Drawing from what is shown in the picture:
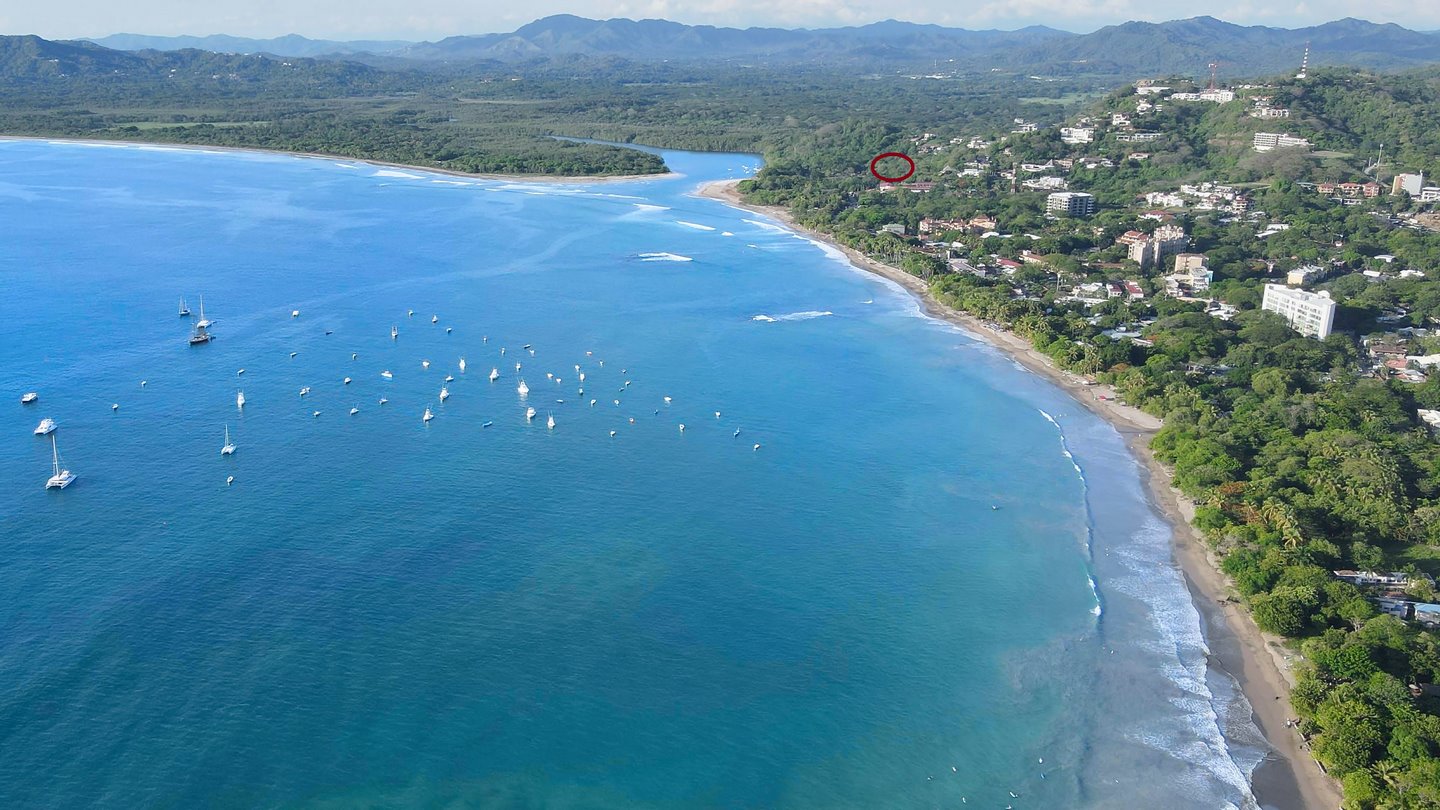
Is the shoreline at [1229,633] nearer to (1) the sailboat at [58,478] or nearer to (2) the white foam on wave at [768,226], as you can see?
(1) the sailboat at [58,478]

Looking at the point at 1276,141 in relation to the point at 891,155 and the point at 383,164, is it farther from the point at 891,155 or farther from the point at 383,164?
the point at 383,164

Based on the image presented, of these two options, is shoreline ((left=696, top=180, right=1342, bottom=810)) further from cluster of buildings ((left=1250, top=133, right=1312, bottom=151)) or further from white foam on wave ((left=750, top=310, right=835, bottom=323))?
cluster of buildings ((left=1250, top=133, right=1312, bottom=151))

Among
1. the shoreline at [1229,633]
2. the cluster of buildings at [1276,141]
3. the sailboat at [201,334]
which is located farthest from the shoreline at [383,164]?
the shoreline at [1229,633]

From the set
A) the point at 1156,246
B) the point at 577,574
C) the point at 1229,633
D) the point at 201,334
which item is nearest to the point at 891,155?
the point at 1156,246

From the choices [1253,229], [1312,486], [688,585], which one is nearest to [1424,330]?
[1253,229]

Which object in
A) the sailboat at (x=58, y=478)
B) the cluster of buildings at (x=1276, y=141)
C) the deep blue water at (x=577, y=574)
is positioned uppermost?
the cluster of buildings at (x=1276, y=141)

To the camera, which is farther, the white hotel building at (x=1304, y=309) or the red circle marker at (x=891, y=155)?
the red circle marker at (x=891, y=155)
